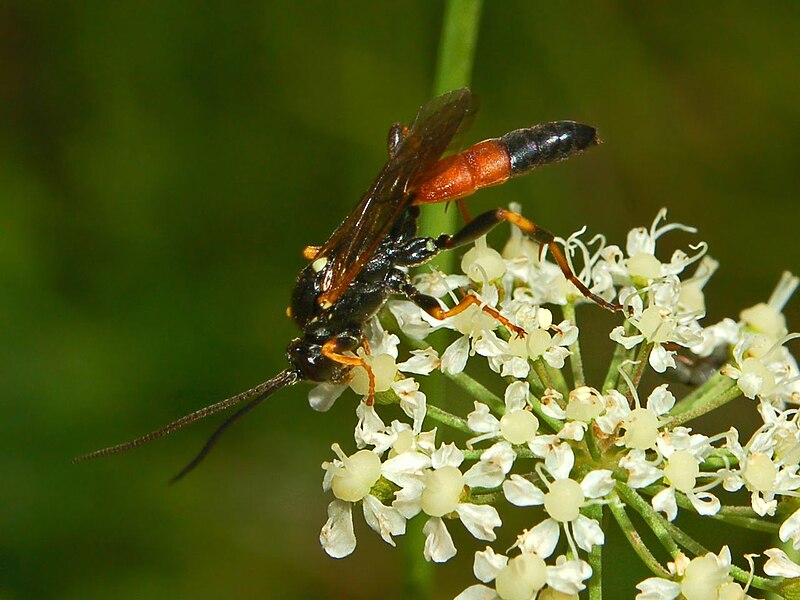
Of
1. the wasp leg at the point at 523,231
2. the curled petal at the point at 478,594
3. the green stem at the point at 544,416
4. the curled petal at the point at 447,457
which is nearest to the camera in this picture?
the curled petal at the point at 478,594

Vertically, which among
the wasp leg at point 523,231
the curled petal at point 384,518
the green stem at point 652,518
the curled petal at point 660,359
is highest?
the wasp leg at point 523,231

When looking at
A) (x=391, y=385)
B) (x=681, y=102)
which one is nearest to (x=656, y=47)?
(x=681, y=102)

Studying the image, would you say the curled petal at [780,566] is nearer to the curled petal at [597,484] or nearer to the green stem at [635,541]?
the green stem at [635,541]

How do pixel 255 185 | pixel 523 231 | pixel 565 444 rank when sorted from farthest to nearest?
1. pixel 255 185
2. pixel 523 231
3. pixel 565 444

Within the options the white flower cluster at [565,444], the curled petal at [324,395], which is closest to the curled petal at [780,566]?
the white flower cluster at [565,444]

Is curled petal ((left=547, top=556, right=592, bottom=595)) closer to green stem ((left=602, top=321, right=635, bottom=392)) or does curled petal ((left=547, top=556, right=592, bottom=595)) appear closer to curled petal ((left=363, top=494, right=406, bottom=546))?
curled petal ((left=363, top=494, right=406, bottom=546))

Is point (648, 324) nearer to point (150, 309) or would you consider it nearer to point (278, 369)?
point (278, 369)

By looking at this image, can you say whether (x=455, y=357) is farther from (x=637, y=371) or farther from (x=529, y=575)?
(x=529, y=575)

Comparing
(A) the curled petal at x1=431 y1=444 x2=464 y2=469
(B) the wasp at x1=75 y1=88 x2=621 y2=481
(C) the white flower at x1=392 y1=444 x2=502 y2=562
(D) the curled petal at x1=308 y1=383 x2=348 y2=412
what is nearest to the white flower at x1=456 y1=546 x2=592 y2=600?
(C) the white flower at x1=392 y1=444 x2=502 y2=562

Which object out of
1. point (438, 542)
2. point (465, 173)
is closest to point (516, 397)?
point (438, 542)
